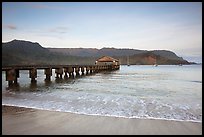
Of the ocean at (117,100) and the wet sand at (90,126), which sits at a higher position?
the wet sand at (90,126)

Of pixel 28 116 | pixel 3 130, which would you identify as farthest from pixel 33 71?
pixel 3 130

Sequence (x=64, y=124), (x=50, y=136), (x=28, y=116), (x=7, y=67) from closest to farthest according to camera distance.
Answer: (x=50, y=136)
(x=64, y=124)
(x=28, y=116)
(x=7, y=67)

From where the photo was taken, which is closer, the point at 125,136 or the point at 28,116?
the point at 125,136

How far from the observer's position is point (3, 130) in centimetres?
502

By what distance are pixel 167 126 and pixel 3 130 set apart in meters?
4.13

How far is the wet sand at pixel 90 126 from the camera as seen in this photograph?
5055 millimetres

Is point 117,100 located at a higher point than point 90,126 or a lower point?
lower

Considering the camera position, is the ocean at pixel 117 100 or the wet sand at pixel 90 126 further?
the ocean at pixel 117 100

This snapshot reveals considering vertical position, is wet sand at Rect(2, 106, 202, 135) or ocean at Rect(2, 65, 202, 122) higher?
wet sand at Rect(2, 106, 202, 135)

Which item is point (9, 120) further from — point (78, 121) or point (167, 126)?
point (167, 126)

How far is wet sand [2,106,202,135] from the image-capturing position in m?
5.05

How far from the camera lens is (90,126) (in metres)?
5.59

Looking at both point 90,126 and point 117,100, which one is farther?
point 117,100

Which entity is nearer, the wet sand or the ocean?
the wet sand
